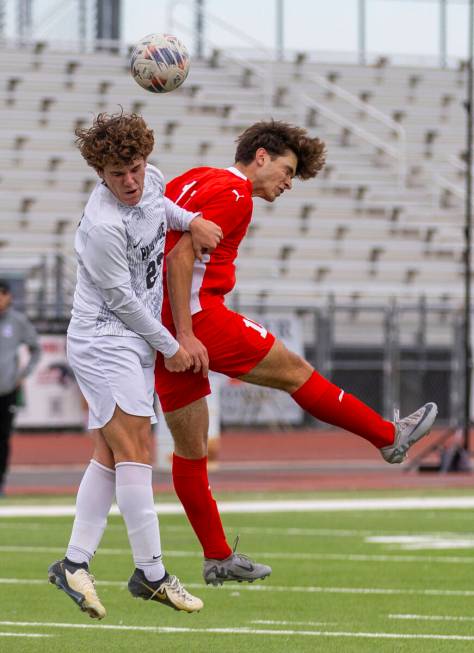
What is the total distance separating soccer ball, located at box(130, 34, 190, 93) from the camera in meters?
6.99

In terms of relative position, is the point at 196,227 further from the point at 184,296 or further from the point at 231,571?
the point at 231,571

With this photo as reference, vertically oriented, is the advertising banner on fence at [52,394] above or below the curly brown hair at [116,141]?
below

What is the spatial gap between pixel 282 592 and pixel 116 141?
142 inches

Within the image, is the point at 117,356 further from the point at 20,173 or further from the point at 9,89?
the point at 9,89

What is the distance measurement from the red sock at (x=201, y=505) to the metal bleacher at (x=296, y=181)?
54.0ft

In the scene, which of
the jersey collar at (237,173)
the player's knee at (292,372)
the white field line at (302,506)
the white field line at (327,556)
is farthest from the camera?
the white field line at (302,506)

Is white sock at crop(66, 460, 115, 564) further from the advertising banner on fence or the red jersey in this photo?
the advertising banner on fence

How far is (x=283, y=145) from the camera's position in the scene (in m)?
7.29

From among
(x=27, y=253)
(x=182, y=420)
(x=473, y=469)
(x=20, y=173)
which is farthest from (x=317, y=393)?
(x=20, y=173)

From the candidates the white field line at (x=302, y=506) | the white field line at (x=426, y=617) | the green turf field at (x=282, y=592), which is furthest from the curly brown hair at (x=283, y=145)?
the white field line at (x=302, y=506)

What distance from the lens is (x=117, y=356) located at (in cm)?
650

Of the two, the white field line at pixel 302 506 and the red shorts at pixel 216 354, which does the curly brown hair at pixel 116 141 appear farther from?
the white field line at pixel 302 506

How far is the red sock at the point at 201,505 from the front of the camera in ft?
23.6

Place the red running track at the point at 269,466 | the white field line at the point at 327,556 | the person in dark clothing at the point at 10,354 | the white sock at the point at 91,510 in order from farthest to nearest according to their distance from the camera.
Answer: the red running track at the point at 269,466 < the person in dark clothing at the point at 10,354 < the white field line at the point at 327,556 < the white sock at the point at 91,510
